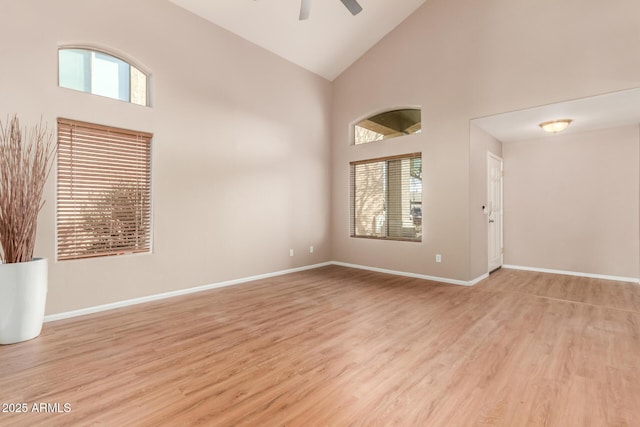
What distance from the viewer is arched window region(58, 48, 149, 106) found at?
3334mm

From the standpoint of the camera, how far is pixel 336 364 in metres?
2.29

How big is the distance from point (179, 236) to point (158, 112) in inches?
65.6

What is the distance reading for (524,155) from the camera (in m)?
5.89

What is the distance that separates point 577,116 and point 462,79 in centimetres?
175

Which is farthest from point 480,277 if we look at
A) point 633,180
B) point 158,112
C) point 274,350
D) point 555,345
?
point 158,112

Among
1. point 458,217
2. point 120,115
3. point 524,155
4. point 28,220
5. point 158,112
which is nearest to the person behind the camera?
point 28,220

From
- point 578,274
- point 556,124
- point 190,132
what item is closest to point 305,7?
point 190,132

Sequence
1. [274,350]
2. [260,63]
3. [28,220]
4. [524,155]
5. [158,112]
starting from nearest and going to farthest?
[274,350], [28,220], [158,112], [260,63], [524,155]

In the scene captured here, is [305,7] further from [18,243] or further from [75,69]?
[18,243]

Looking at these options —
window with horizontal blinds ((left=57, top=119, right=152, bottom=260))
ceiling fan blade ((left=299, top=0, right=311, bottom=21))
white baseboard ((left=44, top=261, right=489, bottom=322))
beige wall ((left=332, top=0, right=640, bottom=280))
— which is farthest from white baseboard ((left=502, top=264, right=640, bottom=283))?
window with horizontal blinds ((left=57, top=119, right=152, bottom=260))

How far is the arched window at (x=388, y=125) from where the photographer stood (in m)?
5.40

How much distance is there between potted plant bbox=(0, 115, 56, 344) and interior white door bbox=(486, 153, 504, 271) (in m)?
6.20

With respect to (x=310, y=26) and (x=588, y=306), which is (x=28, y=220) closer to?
(x=310, y=26)

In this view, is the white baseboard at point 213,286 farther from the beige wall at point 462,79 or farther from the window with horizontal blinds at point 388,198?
the window with horizontal blinds at point 388,198
